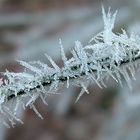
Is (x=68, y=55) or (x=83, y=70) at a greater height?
(x=68, y=55)

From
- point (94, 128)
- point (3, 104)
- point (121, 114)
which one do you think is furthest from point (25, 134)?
point (3, 104)

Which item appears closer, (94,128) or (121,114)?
(121,114)

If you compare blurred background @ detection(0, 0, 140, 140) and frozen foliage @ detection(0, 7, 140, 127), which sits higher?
blurred background @ detection(0, 0, 140, 140)

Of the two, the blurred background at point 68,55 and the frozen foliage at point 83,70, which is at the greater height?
the blurred background at point 68,55

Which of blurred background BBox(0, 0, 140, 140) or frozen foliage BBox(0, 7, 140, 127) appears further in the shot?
blurred background BBox(0, 0, 140, 140)

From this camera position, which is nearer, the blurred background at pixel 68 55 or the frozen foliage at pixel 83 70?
the frozen foliage at pixel 83 70

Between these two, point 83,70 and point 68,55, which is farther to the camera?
point 68,55

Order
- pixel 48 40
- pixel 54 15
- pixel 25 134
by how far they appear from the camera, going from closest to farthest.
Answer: pixel 48 40
pixel 54 15
pixel 25 134

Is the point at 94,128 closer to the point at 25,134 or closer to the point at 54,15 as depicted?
the point at 25,134
